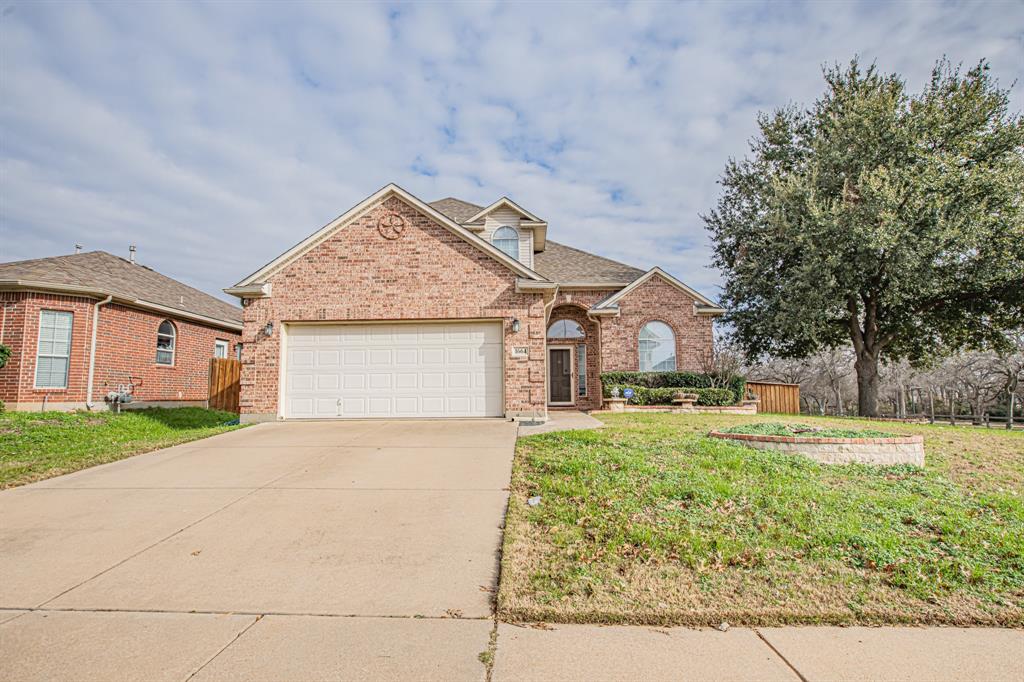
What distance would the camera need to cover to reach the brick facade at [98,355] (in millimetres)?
14000

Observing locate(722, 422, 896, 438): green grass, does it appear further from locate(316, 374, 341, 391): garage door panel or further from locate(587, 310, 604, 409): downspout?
locate(587, 310, 604, 409): downspout

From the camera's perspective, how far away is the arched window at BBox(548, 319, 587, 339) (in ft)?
63.0

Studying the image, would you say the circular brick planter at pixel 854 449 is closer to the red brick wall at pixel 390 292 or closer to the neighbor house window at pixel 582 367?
the red brick wall at pixel 390 292

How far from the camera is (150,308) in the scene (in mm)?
16547

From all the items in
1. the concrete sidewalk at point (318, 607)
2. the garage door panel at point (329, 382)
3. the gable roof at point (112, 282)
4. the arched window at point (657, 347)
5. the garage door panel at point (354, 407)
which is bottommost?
the concrete sidewalk at point (318, 607)

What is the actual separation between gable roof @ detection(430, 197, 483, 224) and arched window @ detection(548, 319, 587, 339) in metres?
5.00

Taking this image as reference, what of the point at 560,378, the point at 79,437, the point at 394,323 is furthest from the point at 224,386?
the point at 560,378

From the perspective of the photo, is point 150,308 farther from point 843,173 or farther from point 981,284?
point 981,284

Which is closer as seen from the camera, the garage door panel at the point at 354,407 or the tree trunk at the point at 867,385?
the garage door panel at the point at 354,407

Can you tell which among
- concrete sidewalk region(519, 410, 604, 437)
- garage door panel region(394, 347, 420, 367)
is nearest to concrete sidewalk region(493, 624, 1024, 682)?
concrete sidewalk region(519, 410, 604, 437)

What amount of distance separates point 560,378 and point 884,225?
423 inches

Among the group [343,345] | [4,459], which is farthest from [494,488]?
[4,459]

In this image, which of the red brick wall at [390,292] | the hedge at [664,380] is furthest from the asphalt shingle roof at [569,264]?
the red brick wall at [390,292]

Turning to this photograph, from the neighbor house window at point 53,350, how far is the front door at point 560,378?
45.5ft
